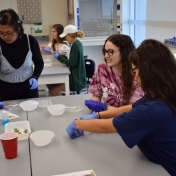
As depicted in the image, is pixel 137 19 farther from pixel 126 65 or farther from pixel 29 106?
pixel 29 106

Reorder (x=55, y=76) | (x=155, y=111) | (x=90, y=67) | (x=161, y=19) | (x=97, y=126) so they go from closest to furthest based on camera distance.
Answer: (x=155, y=111) → (x=97, y=126) → (x=161, y=19) → (x=55, y=76) → (x=90, y=67)

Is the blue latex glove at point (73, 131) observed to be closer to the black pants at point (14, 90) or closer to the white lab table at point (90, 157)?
the white lab table at point (90, 157)

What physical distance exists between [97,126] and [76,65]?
2.01 metres

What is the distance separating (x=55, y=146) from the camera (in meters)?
1.25

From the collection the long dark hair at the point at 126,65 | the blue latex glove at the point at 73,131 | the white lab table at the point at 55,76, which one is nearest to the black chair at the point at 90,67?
the white lab table at the point at 55,76

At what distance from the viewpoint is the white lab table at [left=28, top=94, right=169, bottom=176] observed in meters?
1.03

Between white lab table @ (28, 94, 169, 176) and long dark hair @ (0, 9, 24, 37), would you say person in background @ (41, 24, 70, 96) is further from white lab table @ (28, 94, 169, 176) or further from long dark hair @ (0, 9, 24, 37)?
white lab table @ (28, 94, 169, 176)

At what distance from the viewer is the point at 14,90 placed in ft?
6.66

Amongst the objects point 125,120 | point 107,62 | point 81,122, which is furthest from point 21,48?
point 125,120

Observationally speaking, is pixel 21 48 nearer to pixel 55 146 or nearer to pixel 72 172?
pixel 55 146

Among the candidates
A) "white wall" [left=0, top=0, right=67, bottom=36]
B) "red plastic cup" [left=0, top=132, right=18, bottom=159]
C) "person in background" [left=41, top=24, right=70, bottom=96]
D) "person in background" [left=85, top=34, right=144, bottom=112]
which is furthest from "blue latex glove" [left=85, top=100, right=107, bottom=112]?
"white wall" [left=0, top=0, right=67, bottom=36]

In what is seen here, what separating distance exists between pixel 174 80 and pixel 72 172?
1.82ft

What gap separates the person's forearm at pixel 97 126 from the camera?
1147 millimetres

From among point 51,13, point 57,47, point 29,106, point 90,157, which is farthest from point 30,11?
point 90,157
